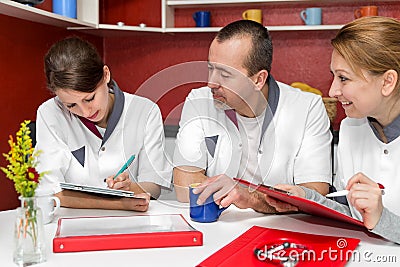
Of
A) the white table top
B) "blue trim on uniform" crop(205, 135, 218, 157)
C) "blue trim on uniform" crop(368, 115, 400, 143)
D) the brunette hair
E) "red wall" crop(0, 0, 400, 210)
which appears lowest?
the white table top

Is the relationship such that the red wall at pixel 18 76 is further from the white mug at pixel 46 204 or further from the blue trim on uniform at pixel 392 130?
the blue trim on uniform at pixel 392 130

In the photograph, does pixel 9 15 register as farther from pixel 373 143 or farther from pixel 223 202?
pixel 373 143

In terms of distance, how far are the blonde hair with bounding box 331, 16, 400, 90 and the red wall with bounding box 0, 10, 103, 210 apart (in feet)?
4.96

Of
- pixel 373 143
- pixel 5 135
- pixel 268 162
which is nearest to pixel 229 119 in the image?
pixel 268 162

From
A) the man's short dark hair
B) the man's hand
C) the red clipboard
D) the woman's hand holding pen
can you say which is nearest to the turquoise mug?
the man's hand

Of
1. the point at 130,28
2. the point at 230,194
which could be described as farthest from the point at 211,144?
the point at 130,28

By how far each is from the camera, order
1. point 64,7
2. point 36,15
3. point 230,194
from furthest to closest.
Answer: point 64,7 < point 36,15 < point 230,194

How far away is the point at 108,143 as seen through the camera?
1.88 meters

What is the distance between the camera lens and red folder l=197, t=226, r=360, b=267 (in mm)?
1054

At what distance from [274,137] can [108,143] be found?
0.58 metres

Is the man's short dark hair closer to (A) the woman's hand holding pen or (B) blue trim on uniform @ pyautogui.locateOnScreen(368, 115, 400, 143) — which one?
(B) blue trim on uniform @ pyautogui.locateOnScreen(368, 115, 400, 143)

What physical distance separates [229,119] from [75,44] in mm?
570

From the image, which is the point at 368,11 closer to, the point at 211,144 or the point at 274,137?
the point at 274,137

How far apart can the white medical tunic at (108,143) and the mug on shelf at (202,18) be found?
4.22 feet
